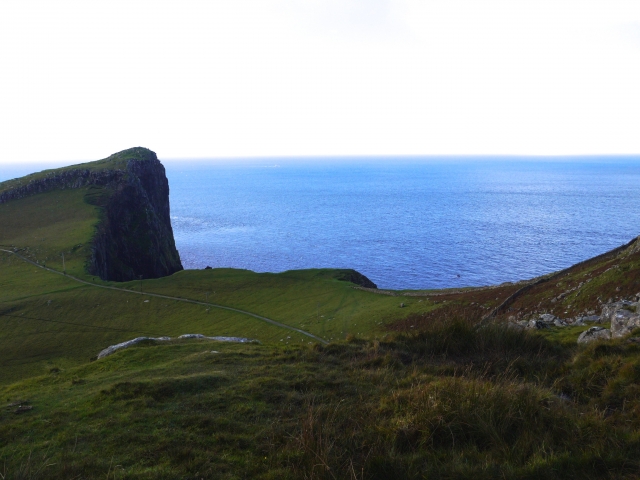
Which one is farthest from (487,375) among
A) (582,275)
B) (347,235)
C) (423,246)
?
(347,235)

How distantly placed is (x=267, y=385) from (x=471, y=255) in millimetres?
102834

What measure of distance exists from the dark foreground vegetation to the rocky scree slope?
3029 inches

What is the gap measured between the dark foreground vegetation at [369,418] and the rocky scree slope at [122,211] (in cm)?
7694

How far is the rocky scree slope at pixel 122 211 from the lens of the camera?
8906 centimetres

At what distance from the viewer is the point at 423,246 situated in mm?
120000

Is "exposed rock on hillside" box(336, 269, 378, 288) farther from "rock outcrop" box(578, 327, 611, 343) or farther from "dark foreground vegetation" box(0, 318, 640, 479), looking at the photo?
"dark foreground vegetation" box(0, 318, 640, 479)

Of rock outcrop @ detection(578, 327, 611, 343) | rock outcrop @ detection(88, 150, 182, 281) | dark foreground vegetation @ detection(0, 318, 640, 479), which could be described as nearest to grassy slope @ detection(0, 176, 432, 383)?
rock outcrop @ detection(88, 150, 182, 281)

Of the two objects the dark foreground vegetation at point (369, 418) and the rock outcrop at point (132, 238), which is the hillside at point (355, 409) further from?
the rock outcrop at point (132, 238)

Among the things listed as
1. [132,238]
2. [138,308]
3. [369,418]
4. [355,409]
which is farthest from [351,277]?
[369,418]

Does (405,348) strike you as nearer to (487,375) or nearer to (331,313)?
(487,375)

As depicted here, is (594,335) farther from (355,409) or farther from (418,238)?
(418,238)

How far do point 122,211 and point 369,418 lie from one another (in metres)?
102

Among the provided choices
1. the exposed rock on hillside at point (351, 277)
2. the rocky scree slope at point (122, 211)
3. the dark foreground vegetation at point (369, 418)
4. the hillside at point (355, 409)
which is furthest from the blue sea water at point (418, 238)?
the dark foreground vegetation at point (369, 418)

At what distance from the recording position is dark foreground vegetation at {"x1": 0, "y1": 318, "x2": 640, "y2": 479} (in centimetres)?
736
